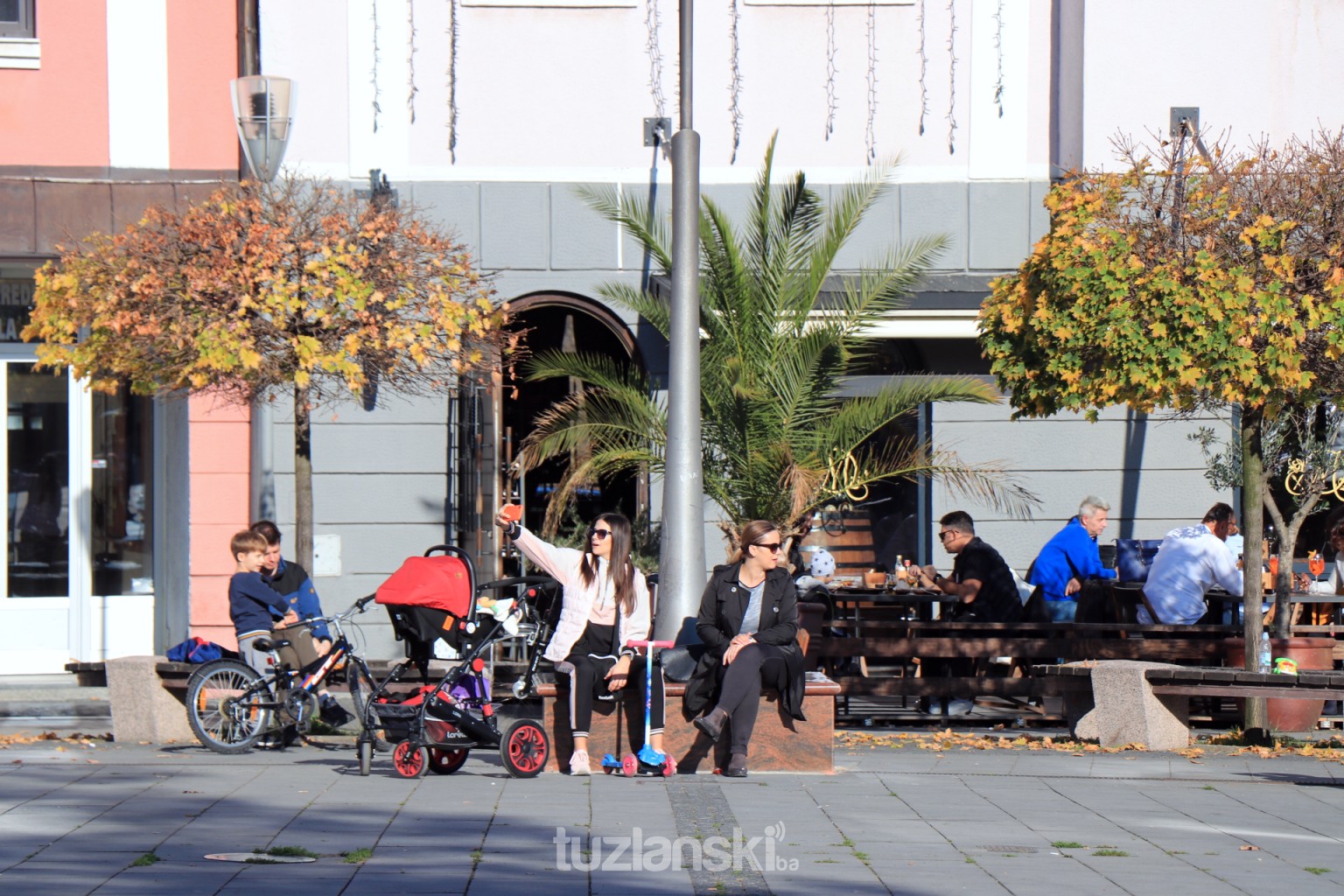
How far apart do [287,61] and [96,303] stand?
4714 millimetres

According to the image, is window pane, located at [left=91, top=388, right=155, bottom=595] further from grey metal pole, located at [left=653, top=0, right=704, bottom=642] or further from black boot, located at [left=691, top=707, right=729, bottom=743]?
black boot, located at [left=691, top=707, right=729, bottom=743]

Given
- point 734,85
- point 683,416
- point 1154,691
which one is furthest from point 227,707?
point 734,85

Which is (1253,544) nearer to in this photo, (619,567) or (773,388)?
(773,388)

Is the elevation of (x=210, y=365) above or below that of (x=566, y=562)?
above

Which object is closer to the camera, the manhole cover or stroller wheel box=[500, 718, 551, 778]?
the manhole cover

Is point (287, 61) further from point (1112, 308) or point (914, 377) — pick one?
point (1112, 308)

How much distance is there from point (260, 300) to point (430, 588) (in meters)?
2.11

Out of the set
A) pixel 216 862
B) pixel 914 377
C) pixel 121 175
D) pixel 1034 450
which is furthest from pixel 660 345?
pixel 216 862

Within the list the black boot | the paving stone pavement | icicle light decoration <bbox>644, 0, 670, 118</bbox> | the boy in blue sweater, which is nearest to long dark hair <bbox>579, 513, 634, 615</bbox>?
the black boot

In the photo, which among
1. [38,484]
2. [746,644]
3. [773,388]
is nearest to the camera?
[746,644]

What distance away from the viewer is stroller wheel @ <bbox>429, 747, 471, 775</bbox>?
888 centimetres

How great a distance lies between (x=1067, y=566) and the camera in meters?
12.3

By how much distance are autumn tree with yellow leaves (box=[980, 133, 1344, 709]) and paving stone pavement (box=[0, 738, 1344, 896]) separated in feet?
7.22

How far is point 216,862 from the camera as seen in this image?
253 inches
